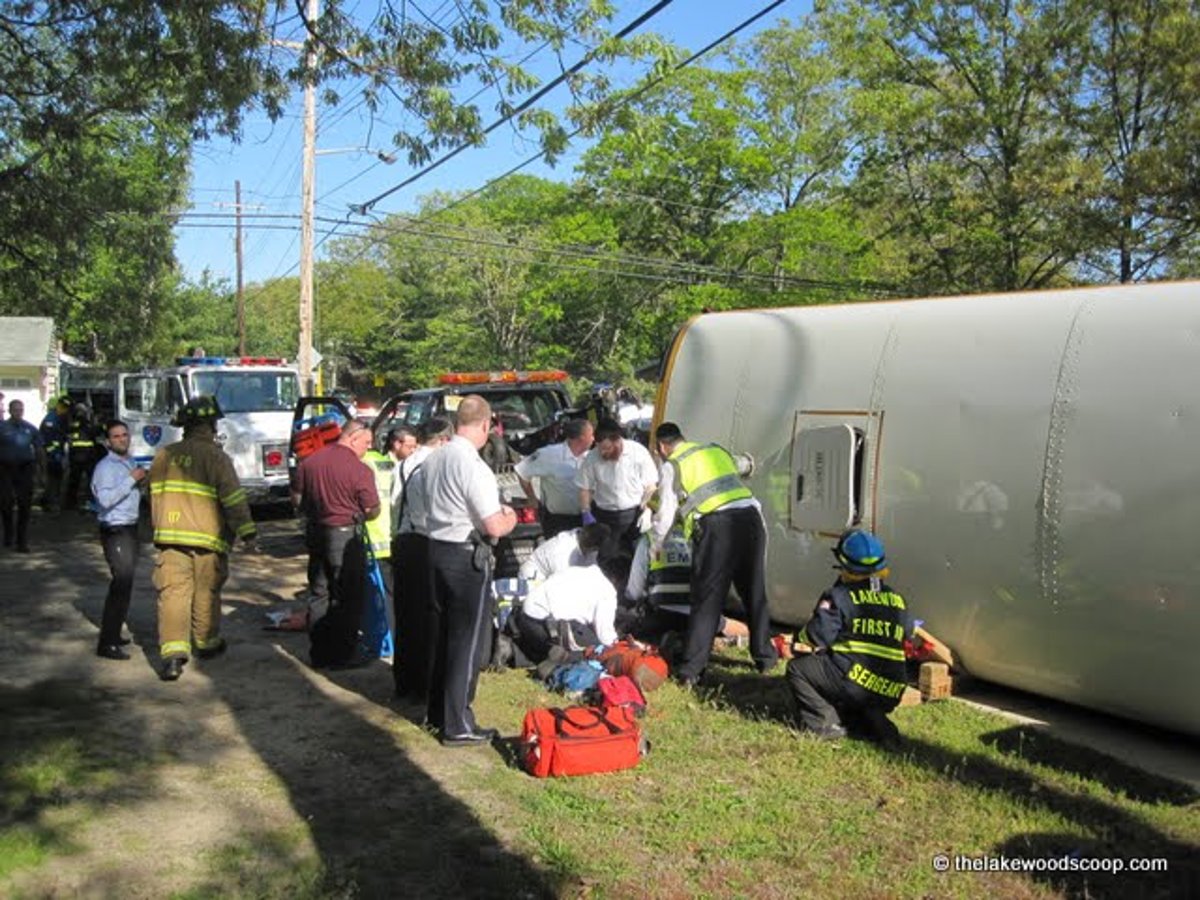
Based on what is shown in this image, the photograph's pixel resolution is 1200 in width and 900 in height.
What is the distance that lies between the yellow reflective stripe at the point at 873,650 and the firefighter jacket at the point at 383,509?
A: 3.57 meters

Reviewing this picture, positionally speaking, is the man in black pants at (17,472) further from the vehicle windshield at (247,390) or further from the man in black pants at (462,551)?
the man in black pants at (462,551)

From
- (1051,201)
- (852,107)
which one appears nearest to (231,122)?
(1051,201)

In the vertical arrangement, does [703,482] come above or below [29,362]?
below

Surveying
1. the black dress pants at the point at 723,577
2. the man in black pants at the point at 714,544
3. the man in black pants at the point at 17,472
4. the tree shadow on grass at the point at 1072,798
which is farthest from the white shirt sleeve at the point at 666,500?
the man in black pants at the point at 17,472

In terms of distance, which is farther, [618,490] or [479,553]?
[618,490]

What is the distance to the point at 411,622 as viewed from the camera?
6.65m

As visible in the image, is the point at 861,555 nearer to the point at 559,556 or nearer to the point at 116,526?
the point at 559,556

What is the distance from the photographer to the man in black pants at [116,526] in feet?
25.7

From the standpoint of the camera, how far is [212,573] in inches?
296

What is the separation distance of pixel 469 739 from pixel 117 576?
3.52 m

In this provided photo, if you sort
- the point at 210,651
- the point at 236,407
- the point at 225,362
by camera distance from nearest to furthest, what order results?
the point at 210,651 < the point at 236,407 < the point at 225,362

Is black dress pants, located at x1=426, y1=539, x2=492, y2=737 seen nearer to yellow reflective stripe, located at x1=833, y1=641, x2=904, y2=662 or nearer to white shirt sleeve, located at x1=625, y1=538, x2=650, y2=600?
yellow reflective stripe, located at x1=833, y1=641, x2=904, y2=662

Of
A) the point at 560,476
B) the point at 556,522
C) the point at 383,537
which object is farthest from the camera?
the point at 556,522

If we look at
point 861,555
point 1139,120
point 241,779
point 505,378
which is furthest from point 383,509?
point 1139,120
